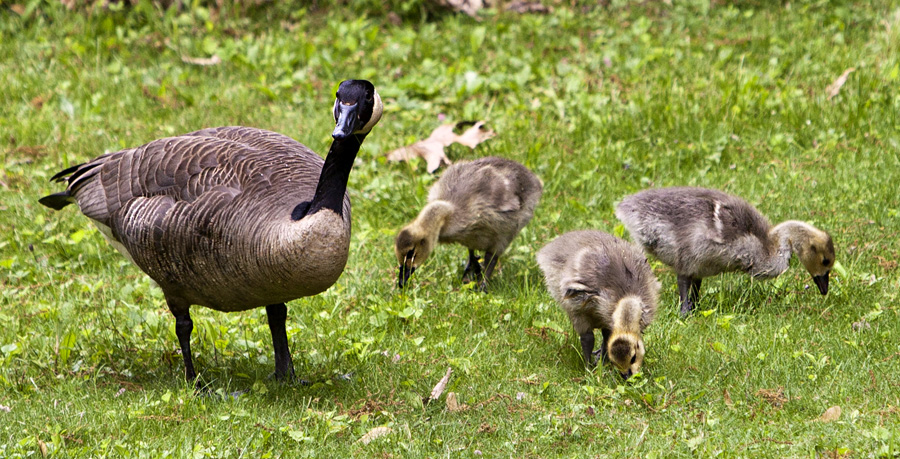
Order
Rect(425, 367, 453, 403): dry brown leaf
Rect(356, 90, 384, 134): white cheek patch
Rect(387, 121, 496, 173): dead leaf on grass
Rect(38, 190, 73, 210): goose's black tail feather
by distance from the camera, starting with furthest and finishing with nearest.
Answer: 1. Rect(387, 121, 496, 173): dead leaf on grass
2. Rect(38, 190, 73, 210): goose's black tail feather
3. Rect(425, 367, 453, 403): dry brown leaf
4. Rect(356, 90, 384, 134): white cheek patch

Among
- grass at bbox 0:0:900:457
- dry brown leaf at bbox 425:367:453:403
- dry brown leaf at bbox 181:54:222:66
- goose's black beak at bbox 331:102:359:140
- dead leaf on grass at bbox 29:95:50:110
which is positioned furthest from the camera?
dry brown leaf at bbox 181:54:222:66

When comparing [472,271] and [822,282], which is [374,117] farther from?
[822,282]

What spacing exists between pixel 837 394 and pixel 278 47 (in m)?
7.82

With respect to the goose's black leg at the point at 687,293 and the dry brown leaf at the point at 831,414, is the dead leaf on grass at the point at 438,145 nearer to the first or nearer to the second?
the goose's black leg at the point at 687,293

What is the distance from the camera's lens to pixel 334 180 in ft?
16.4

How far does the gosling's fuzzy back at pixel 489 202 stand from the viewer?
23.6ft

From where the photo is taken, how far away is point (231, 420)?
17.3ft

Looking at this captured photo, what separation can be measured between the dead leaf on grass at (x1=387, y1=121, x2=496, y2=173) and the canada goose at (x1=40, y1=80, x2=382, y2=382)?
2.79m

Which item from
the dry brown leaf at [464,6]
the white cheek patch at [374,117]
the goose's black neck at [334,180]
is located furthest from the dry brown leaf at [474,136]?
the goose's black neck at [334,180]

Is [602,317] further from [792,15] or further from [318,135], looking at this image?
[792,15]

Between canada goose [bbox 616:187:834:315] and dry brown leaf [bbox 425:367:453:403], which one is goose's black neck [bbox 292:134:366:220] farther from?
canada goose [bbox 616:187:834:315]

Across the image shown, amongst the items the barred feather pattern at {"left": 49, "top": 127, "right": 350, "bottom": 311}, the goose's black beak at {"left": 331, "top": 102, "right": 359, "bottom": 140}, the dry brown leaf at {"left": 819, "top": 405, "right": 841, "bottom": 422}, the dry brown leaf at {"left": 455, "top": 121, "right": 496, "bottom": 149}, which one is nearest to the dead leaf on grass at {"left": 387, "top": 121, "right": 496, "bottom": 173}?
the dry brown leaf at {"left": 455, "top": 121, "right": 496, "bottom": 149}

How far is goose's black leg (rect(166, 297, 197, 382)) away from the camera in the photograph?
572 centimetres

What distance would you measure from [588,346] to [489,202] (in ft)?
5.47
